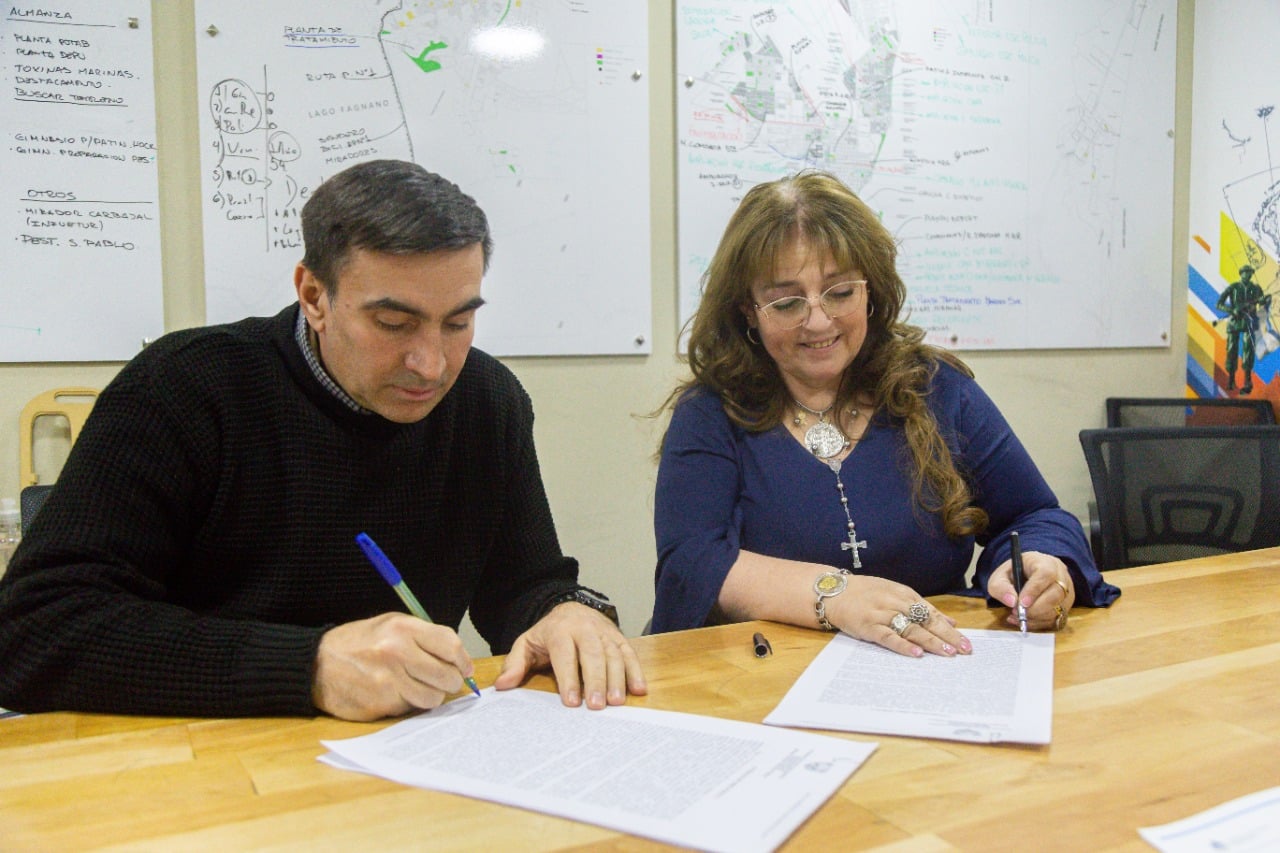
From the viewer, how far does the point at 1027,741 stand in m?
0.88

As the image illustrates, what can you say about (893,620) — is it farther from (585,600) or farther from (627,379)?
(627,379)

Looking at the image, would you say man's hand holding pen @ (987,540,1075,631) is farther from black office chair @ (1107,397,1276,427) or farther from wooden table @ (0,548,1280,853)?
black office chair @ (1107,397,1276,427)

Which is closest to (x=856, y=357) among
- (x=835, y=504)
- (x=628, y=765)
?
(x=835, y=504)

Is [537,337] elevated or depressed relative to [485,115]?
depressed

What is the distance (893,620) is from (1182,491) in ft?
4.18

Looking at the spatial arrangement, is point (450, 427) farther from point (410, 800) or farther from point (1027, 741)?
point (1027, 741)

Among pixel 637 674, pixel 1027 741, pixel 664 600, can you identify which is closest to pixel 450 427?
pixel 664 600

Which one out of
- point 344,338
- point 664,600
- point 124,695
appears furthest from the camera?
point 664,600

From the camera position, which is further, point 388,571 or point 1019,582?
point 1019,582

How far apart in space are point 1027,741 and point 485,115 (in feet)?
7.26

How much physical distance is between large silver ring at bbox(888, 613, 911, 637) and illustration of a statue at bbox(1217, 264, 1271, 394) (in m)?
2.85

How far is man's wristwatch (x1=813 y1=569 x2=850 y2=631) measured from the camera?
4.37 feet

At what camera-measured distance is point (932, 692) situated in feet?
3.42

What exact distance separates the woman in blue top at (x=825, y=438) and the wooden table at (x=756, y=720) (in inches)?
18.0
